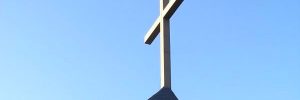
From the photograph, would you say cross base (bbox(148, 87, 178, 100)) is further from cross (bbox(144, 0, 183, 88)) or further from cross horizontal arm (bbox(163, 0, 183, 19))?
cross horizontal arm (bbox(163, 0, 183, 19))

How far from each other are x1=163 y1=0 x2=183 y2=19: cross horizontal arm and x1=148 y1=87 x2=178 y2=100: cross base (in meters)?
0.88

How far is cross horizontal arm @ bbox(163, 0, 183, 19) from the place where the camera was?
18.8 feet

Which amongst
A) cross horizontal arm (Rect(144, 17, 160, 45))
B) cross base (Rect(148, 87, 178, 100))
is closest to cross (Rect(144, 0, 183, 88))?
cross horizontal arm (Rect(144, 17, 160, 45))

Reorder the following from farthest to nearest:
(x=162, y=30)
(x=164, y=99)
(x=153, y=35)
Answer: (x=153, y=35)
(x=162, y=30)
(x=164, y=99)

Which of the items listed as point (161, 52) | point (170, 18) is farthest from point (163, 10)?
point (161, 52)

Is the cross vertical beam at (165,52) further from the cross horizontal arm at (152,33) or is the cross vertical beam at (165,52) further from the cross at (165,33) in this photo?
the cross horizontal arm at (152,33)

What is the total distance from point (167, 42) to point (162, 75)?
0.35 m

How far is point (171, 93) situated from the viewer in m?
5.25

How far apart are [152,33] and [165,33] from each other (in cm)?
49

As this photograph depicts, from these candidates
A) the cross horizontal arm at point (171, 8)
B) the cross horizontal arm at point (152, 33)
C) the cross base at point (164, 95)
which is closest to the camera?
the cross base at point (164, 95)

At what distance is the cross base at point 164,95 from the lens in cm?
515

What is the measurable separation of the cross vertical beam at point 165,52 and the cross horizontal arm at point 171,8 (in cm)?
5

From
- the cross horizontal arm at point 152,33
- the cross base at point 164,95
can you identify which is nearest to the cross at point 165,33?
the cross horizontal arm at point 152,33

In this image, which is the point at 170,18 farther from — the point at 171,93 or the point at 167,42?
the point at 171,93
